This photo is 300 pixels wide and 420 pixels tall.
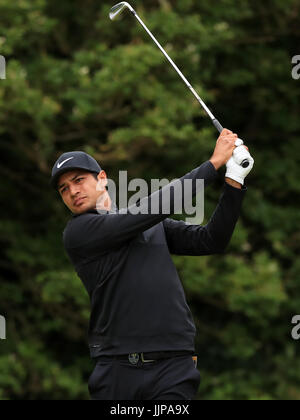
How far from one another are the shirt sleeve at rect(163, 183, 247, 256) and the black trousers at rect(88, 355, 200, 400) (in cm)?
51

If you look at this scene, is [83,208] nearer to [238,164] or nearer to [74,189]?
[74,189]

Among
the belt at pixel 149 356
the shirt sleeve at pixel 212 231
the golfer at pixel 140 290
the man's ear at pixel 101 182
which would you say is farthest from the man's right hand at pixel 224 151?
the belt at pixel 149 356

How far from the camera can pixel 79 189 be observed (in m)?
3.42

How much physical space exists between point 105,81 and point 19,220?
2.35 m

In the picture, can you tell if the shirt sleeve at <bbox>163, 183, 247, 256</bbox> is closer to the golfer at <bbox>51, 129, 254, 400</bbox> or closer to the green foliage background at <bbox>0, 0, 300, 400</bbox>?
the golfer at <bbox>51, 129, 254, 400</bbox>

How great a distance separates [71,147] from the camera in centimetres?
834

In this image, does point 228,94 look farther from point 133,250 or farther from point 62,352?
point 133,250

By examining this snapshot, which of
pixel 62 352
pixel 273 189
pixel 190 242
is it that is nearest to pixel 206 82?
pixel 273 189

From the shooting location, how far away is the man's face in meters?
3.43

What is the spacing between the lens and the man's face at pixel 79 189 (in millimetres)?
3426

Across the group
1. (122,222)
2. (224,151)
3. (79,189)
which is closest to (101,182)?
(79,189)

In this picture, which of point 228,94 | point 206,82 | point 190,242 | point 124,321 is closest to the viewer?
point 124,321

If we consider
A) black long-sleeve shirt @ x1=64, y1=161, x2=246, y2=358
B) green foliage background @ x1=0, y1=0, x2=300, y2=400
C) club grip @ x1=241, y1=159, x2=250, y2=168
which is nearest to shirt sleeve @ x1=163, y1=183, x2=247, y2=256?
black long-sleeve shirt @ x1=64, y1=161, x2=246, y2=358

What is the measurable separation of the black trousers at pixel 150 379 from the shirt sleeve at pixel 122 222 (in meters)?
0.51
